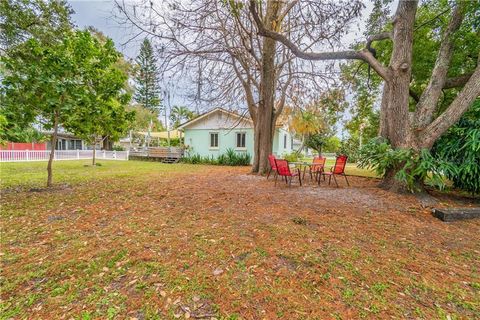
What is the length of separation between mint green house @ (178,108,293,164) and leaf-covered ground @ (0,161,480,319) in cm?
1234

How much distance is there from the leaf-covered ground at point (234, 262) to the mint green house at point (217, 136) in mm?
12344

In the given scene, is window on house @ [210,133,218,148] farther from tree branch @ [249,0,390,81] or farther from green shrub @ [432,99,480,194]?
green shrub @ [432,99,480,194]

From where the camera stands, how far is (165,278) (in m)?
2.46

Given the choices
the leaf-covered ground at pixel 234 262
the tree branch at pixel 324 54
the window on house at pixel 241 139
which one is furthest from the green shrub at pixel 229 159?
the leaf-covered ground at pixel 234 262

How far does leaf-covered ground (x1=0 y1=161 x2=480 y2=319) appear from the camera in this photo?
6.82ft

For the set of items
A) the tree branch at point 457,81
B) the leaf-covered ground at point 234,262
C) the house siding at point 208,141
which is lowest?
the leaf-covered ground at point 234,262

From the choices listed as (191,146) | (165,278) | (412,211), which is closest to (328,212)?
(412,211)

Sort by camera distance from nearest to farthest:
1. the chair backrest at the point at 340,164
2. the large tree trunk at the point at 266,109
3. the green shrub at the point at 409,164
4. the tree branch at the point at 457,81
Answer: the green shrub at the point at 409,164, the tree branch at the point at 457,81, the chair backrest at the point at 340,164, the large tree trunk at the point at 266,109

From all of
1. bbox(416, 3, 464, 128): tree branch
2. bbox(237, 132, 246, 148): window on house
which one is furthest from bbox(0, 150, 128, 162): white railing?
bbox(416, 3, 464, 128): tree branch

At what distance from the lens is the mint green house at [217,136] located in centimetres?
1717

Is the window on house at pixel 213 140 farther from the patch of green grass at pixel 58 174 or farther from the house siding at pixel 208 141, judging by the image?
the patch of green grass at pixel 58 174

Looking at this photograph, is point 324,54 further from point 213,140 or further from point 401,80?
point 213,140

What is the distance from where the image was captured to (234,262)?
279 centimetres

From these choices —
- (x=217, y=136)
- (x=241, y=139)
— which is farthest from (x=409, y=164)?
(x=217, y=136)
